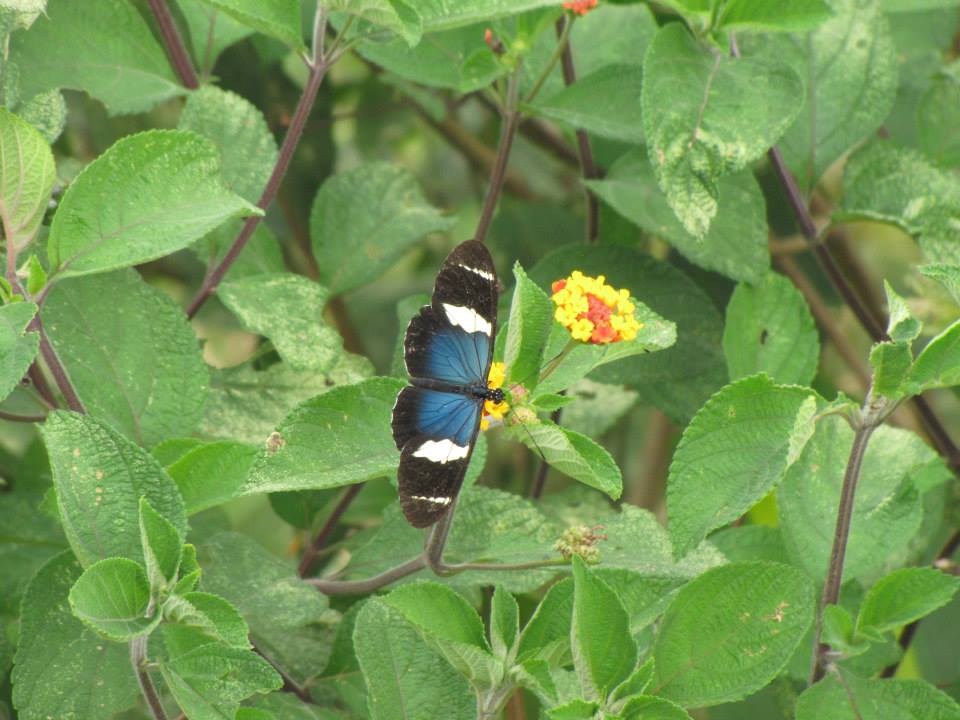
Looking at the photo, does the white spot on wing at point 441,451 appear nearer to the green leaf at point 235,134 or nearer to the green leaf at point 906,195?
the green leaf at point 235,134

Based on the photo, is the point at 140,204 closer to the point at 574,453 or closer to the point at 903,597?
the point at 574,453

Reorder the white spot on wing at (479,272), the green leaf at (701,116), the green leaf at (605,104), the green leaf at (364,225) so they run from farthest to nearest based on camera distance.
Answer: the green leaf at (364,225)
the green leaf at (605,104)
the green leaf at (701,116)
the white spot on wing at (479,272)

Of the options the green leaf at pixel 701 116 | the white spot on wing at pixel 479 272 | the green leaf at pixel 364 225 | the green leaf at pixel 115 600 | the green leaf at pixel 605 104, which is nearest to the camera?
the green leaf at pixel 115 600

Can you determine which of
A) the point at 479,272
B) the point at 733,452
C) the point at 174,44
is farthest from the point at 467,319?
the point at 174,44

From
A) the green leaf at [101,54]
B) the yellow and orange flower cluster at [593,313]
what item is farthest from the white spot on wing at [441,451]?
the green leaf at [101,54]

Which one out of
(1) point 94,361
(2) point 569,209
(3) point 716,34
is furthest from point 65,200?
(2) point 569,209

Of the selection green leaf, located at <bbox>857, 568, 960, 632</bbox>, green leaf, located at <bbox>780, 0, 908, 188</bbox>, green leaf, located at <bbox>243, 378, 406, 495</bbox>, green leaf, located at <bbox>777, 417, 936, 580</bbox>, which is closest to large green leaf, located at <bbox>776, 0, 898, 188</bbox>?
green leaf, located at <bbox>780, 0, 908, 188</bbox>

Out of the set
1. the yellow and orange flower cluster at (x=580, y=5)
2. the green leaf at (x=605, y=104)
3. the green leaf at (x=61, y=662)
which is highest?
the yellow and orange flower cluster at (x=580, y=5)

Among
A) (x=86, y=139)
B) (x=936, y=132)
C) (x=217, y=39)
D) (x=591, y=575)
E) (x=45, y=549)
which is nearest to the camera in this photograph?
(x=591, y=575)

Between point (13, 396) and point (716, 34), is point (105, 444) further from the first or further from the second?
point (716, 34)
